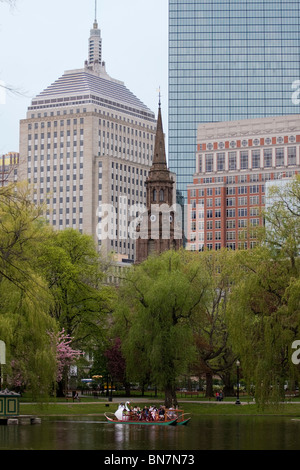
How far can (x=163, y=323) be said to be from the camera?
7344 centimetres

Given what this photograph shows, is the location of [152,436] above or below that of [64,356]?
below

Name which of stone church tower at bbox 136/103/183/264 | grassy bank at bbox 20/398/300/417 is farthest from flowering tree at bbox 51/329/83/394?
stone church tower at bbox 136/103/183/264

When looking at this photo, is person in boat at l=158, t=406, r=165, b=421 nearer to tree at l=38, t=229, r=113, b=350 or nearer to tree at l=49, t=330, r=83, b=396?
tree at l=49, t=330, r=83, b=396

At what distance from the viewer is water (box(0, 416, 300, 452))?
4166 centimetres

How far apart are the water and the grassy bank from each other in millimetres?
6978

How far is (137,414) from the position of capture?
5869 centimetres

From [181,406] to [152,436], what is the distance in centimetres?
3160

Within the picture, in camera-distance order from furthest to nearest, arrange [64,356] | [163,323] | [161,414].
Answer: [64,356] < [163,323] < [161,414]

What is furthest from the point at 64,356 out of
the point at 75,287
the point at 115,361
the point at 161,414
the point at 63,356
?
the point at 161,414

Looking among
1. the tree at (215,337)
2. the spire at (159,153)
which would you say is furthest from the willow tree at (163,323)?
the spire at (159,153)

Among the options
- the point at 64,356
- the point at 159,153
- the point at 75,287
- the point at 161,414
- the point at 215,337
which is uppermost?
the point at 159,153

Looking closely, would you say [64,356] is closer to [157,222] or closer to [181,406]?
[181,406]
